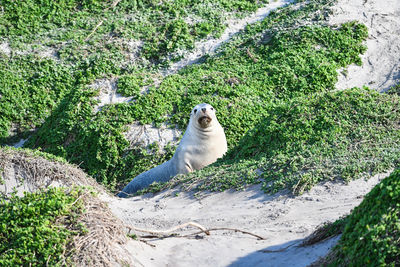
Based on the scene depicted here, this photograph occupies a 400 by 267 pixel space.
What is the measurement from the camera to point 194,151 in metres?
10.8

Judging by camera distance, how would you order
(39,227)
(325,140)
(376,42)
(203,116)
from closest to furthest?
(39,227) → (325,140) → (203,116) → (376,42)

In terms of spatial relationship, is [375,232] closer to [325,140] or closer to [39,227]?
[39,227]

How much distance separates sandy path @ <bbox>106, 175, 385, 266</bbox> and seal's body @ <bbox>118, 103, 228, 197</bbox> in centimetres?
174

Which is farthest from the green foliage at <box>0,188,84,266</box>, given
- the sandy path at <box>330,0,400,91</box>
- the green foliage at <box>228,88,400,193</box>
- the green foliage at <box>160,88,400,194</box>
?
the sandy path at <box>330,0,400,91</box>

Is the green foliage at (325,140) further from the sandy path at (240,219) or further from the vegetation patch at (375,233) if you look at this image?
the vegetation patch at (375,233)

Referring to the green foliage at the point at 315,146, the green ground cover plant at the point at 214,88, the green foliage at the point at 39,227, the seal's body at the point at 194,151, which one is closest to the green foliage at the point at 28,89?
the green ground cover plant at the point at 214,88

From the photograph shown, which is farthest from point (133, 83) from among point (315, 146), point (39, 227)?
point (39, 227)

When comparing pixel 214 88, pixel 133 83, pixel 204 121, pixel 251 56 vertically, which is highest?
pixel 251 56

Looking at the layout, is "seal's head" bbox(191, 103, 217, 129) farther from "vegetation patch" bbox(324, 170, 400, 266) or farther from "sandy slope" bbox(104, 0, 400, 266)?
"vegetation patch" bbox(324, 170, 400, 266)

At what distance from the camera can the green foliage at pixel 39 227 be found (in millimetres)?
5391

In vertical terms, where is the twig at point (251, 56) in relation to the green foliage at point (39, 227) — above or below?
above

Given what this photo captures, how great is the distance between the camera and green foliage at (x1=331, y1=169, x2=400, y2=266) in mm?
4379

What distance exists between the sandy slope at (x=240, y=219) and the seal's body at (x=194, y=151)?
164 cm

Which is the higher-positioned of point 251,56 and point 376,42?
point 376,42
